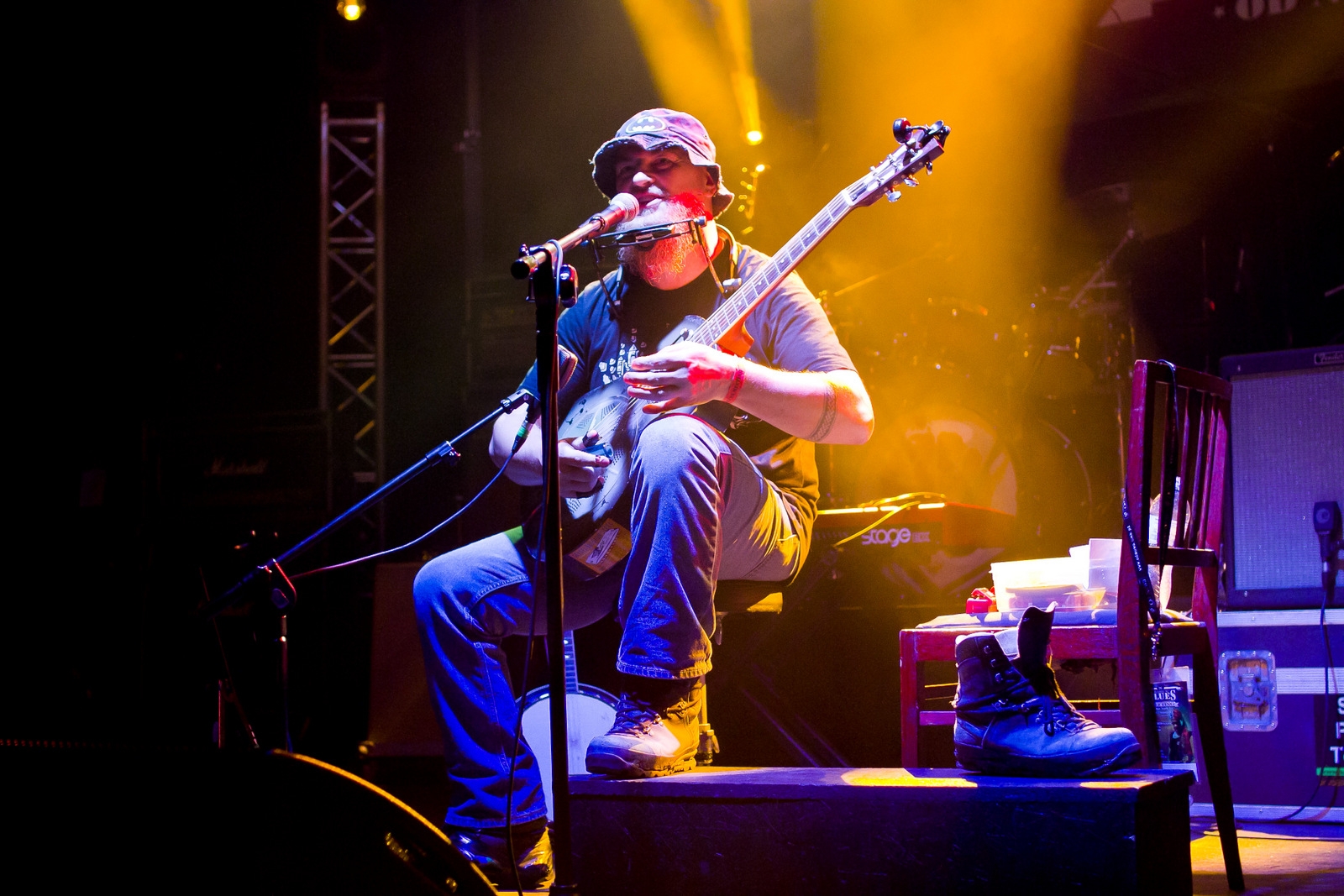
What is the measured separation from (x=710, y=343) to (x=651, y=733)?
2.94 ft

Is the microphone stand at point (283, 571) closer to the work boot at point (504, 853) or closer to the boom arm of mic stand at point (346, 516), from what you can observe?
the boom arm of mic stand at point (346, 516)

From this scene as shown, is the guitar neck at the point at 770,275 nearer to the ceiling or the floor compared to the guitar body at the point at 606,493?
nearer to the ceiling

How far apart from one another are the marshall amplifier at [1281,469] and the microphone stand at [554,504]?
8.23 ft

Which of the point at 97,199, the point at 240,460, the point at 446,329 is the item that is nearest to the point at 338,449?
the point at 240,460

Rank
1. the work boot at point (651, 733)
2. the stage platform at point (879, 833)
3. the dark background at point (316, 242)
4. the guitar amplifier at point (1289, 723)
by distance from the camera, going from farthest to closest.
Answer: the dark background at point (316, 242), the guitar amplifier at point (1289, 723), the work boot at point (651, 733), the stage platform at point (879, 833)

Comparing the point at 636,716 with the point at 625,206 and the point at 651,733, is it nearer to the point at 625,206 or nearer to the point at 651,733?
the point at 651,733

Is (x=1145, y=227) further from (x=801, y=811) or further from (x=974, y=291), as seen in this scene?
(x=801, y=811)

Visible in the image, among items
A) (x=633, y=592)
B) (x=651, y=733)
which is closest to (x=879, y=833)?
(x=651, y=733)

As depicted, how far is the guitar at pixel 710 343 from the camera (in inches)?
88.9

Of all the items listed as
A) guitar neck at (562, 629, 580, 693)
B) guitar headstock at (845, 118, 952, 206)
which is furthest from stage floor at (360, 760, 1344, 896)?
guitar headstock at (845, 118, 952, 206)

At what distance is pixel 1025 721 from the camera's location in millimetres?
1608

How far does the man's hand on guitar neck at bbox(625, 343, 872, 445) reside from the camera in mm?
1984

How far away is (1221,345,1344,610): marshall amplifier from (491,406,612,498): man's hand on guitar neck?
2184mm

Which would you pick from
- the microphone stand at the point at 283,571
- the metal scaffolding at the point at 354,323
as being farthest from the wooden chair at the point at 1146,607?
the metal scaffolding at the point at 354,323
